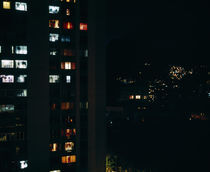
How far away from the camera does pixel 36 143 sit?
2473 cm

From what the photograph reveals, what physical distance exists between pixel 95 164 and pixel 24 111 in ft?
36.2

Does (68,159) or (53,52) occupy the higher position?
(53,52)

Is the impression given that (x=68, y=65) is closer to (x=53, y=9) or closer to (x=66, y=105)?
(x=66, y=105)

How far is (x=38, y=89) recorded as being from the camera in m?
25.0

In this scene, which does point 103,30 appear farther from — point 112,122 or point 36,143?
point 112,122

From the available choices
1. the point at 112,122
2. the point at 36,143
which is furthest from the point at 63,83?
the point at 112,122

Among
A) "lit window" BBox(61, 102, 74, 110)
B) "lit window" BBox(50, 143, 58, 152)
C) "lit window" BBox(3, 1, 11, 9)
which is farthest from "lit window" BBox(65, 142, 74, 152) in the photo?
"lit window" BBox(3, 1, 11, 9)

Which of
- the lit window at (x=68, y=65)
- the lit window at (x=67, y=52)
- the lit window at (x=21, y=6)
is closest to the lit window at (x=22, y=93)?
the lit window at (x=68, y=65)

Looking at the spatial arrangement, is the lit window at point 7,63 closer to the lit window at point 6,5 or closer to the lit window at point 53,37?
the lit window at point 53,37

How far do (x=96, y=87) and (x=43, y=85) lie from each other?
6481 millimetres

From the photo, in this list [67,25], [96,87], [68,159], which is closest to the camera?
[96,87]

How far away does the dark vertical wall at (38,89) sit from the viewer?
24.7 m

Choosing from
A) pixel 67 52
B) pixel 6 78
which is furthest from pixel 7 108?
pixel 67 52

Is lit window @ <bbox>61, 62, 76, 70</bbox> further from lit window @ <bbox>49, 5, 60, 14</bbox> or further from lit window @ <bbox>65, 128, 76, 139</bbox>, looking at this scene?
lit window @ <bbox>65, 128, 76, 139</bbox>
